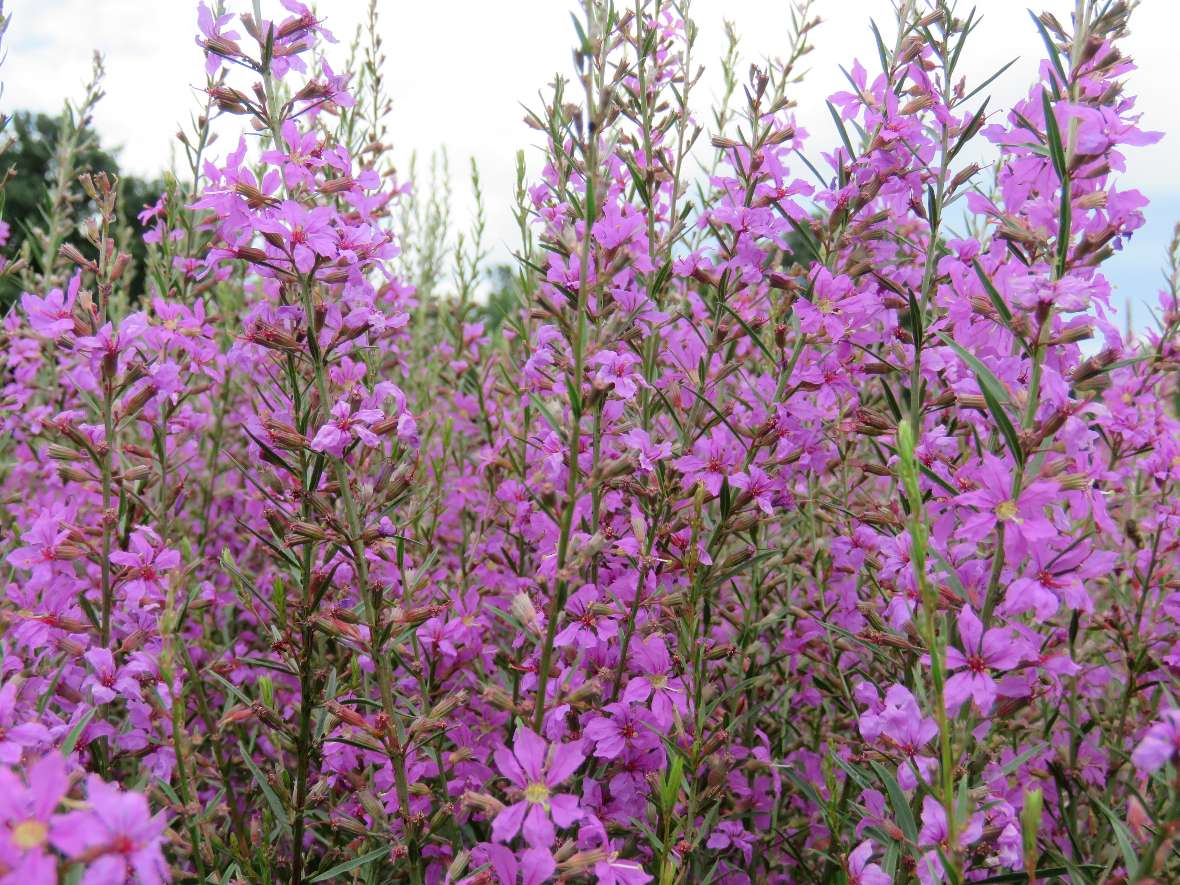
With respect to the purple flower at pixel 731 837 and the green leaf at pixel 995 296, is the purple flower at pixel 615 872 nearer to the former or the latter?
the purple flower at pixel 731 837

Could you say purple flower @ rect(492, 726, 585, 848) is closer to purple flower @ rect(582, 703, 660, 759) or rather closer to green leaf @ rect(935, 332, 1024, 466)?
purple flower @ rect(582, 703, 660, 759)

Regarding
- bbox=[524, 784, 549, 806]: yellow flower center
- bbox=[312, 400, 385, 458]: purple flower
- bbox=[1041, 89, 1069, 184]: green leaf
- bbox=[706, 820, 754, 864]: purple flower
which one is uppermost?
bbox=[1041, 89, 1069, 184]: green leaf

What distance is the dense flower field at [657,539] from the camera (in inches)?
61.1

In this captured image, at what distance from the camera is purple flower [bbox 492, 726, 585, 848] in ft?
4.74

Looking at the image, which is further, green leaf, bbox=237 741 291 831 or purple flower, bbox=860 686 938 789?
green leaf, bbox=237 741 291 831

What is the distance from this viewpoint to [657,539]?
2111 millimetres

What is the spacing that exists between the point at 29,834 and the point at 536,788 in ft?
2.65

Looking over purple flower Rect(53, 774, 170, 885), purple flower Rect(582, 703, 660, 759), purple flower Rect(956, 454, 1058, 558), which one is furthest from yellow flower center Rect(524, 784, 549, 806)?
purple flower Rect(956, 454, 1058, 558)

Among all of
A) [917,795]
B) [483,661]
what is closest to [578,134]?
[917,795]

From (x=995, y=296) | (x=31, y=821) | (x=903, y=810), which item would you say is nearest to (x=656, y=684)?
(x=903, y=810)

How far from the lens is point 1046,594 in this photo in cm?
153

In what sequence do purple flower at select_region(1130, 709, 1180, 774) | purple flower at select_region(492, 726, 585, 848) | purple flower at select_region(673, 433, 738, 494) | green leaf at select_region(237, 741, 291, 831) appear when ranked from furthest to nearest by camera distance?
purple flower at select_region(673, 433, 738, 494) < green leaf at select_region(237, 741, 291, 831) < purple flower at select_region(492, 726, 585, 848) < purple flower at select_region(1130, 709, 1180, 774)

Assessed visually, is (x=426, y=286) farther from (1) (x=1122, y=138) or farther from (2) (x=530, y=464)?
(1) (x=1122, y=138)

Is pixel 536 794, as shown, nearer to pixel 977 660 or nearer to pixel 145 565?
pixel 977 660
